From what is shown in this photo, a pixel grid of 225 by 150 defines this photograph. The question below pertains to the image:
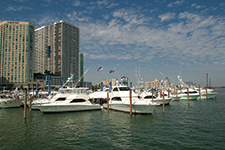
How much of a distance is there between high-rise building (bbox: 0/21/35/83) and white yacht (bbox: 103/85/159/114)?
321ft

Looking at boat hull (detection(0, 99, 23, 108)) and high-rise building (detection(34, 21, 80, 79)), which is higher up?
high-rise building (detection(34, 21, 80, 79))

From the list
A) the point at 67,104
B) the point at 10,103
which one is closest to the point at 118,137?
the point at 67,104

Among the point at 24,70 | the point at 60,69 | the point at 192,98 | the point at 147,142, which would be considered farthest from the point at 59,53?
the point at 147,142

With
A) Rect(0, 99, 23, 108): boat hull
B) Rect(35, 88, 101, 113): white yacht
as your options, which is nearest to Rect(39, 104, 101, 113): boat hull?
Rect(35, 88, 101, 113): white yacht

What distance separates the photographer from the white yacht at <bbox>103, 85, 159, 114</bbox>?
24625mm

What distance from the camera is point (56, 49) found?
15862cm

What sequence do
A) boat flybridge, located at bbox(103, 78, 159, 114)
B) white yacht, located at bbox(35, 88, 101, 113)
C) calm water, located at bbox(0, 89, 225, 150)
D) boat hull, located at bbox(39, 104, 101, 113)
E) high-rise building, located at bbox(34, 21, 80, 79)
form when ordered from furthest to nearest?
high-rise building, located at bbox(34, 21, 80, 79) → white yacht, located at bbox(35, 88, 101, 113) → boat hull, located at bbox(39, 104, 101, 113) → boat flybridge, located at bbox(103, 78, 159, 114) → calm water, located at bbox(0, 89, 225, 150)

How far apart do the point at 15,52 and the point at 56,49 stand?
175 ft

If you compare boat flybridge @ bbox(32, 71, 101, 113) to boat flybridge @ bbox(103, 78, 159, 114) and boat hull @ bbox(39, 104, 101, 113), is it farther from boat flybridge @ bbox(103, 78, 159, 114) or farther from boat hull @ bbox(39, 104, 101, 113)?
boat flybridge @ bbox(103, 78, 159, 114)

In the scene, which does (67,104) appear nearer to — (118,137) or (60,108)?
(60,108)

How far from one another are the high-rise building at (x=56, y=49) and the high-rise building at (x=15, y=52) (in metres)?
43.7

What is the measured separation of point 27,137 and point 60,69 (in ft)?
481

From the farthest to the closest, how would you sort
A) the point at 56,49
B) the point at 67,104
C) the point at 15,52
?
the point at 56,49 → the point at 15,52 → the point at 67,104

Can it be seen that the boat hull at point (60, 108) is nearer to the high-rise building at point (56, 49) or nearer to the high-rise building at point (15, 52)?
the high-rise building at point (15, 52)
